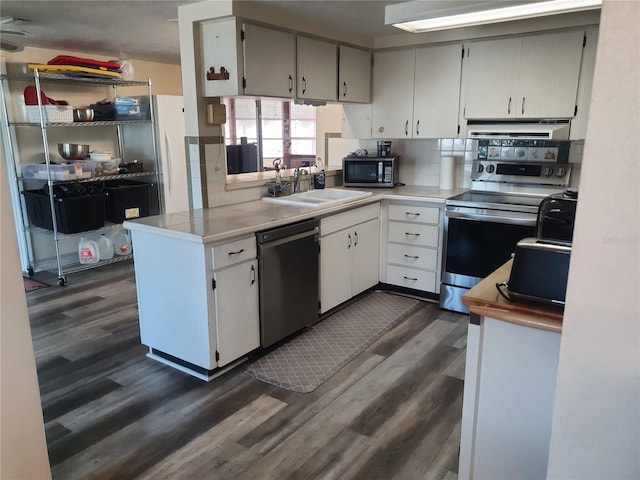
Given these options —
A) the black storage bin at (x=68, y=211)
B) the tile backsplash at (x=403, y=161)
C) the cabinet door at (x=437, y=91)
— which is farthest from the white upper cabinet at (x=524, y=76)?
the black storage bin at (x=68, y=211)

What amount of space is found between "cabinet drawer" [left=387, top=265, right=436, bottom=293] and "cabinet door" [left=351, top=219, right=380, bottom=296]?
0.14 metres

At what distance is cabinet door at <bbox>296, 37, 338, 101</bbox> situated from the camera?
350 cm

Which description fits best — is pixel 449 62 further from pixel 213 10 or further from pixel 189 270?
pixel 189 270

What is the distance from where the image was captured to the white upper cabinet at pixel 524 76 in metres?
3.42

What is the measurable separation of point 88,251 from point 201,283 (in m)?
2.89

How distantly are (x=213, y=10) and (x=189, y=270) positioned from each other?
1.64 metres

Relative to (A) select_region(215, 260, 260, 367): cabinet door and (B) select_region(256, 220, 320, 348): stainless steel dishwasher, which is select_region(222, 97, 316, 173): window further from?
(A) select_region(215, 260, 260, 367): cabinet door

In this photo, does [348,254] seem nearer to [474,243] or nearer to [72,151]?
[474,243]

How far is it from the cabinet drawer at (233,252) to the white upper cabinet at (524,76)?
2.17 meters

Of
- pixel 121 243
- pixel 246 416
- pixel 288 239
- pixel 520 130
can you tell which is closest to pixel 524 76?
pixel 520 130

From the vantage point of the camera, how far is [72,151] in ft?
15.4

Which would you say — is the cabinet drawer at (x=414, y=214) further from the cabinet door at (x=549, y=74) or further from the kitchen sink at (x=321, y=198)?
the cabinet door at (x=549, y=74)

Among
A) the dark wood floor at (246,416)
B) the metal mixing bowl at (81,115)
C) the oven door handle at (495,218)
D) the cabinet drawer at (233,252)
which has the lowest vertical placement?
the dark wood floor at (246,416)

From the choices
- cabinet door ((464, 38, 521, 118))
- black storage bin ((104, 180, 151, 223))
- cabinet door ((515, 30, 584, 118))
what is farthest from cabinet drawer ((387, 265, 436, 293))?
black storage bin ((104, 180, 151, 223))
